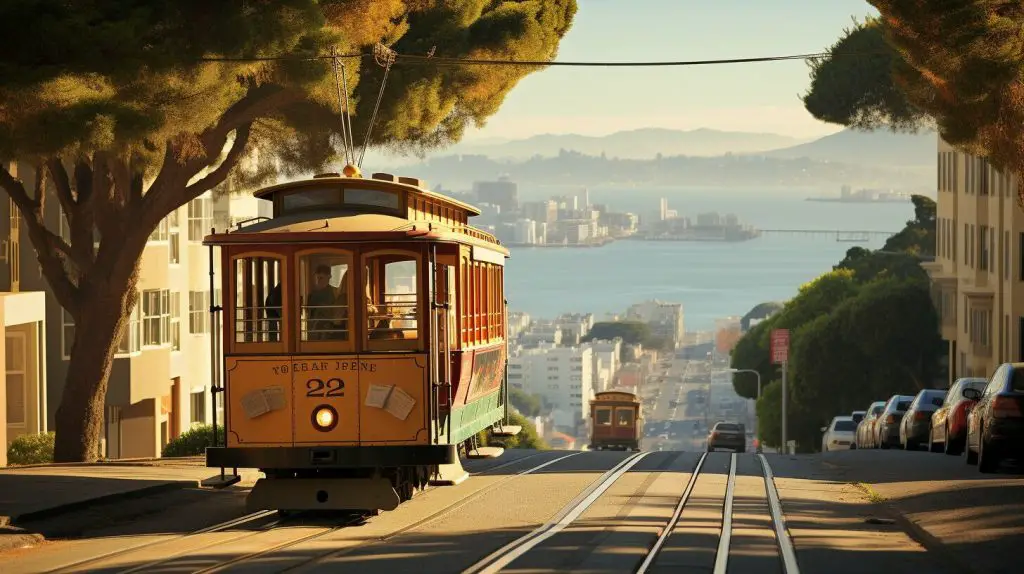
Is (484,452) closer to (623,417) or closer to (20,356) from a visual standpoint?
(20,356)

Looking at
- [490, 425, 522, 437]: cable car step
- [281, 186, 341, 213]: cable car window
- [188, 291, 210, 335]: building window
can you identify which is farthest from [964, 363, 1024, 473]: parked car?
[188, 291, 210, 335]: building window

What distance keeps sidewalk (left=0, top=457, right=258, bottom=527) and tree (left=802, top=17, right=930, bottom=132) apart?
67.1 feet

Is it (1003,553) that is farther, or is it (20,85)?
(20,85)

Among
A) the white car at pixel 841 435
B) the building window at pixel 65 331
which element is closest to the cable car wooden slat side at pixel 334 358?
the building window at pixel 65 331

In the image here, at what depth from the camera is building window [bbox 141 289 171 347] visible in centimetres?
4894

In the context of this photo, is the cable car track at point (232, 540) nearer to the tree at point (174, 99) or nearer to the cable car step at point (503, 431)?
the cable car step at point (503, 431)

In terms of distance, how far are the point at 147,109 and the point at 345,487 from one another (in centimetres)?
751

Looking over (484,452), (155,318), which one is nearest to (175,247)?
(155,318)

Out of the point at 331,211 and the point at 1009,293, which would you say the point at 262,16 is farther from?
the point at 1009,293

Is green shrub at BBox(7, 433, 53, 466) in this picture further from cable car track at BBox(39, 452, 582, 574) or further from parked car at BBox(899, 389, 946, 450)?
parked car at BBox(899, 389, 946, 450)

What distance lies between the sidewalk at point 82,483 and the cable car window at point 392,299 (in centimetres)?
440

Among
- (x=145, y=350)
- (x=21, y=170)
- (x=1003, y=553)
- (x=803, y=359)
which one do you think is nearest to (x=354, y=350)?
(x=1003, y=553)

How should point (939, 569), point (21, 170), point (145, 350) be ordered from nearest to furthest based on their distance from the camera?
point (939, 569) < point (21, 170) < point (145, 350)

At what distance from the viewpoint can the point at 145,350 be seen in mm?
48375
